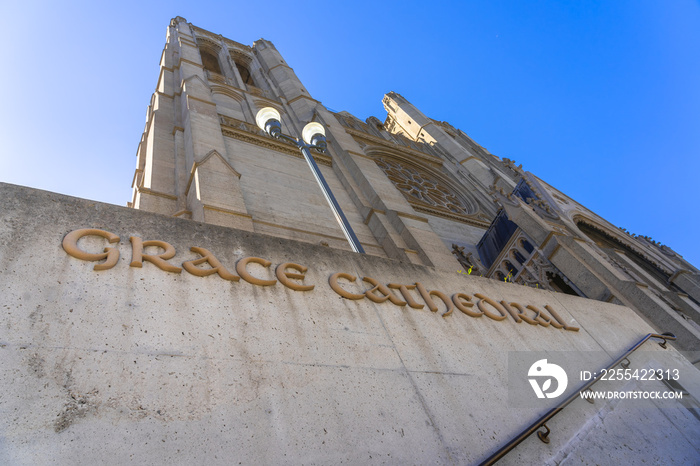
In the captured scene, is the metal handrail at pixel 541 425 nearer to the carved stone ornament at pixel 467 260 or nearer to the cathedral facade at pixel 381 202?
the cathedral facade at pixel 381 202

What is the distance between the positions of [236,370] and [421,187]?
1457 centimetres

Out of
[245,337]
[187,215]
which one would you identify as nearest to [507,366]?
[245,337]

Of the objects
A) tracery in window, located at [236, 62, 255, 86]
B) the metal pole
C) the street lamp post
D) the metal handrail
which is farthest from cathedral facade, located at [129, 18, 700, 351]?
tracery in window, located at [236, 62, 255, 86]

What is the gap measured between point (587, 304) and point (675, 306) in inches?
144

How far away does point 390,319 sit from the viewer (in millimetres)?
4250

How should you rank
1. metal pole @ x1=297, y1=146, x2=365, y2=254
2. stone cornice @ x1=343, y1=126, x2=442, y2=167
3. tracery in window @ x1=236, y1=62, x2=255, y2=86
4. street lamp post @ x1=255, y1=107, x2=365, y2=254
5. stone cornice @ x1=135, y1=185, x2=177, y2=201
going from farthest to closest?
tracery in window @ x1=236, y1=62, x2=255, y2=86
stone cornice @ x1=343, y1=126, x2=442, y2=167
stone cornice @ x1=135, y1=185, x2=177, y2=201
street lamp post @ x1=255, y1=107, x2=365, y2=254
metal pole @ x1=297, y1=146, x2=365, y2=254

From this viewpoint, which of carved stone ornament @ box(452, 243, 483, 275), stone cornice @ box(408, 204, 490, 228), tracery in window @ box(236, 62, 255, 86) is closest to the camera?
carved stone ornament @ box(452, 243, 483, 275)

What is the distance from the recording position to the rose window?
15.8 meters

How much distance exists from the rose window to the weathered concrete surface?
1117cm

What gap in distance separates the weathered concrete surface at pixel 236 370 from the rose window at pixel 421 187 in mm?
11167

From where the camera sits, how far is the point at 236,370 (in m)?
3.00

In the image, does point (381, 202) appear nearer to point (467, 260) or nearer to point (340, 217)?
point (467, 260)

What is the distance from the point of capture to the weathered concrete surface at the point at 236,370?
2416 mm

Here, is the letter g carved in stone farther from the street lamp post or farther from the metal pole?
the street lamp post
